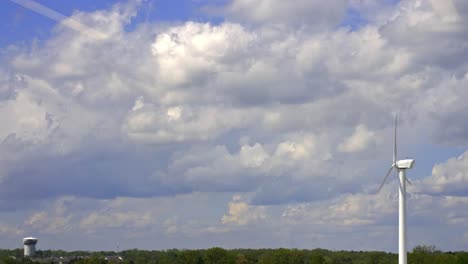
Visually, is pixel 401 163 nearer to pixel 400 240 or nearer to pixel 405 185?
pixel 405 185

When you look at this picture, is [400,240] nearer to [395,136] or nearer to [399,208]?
[399,208]

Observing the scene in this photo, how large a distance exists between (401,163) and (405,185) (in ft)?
10.6

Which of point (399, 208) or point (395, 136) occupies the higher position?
point (395, 136)

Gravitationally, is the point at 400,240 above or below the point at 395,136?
below

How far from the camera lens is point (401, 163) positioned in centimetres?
11838

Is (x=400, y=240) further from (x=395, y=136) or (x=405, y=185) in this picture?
(x=395, y=136)

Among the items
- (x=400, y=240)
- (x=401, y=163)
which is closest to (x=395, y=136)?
(x=401, y=163)

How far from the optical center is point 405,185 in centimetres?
11912

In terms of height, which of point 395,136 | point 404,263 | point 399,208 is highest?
point 395,136

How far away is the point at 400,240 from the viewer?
4724 inches

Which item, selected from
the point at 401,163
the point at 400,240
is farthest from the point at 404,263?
the point at 401,163

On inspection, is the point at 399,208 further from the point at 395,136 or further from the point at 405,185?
the point at 395,136

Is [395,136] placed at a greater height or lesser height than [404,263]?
greater

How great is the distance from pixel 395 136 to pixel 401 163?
182 inches
